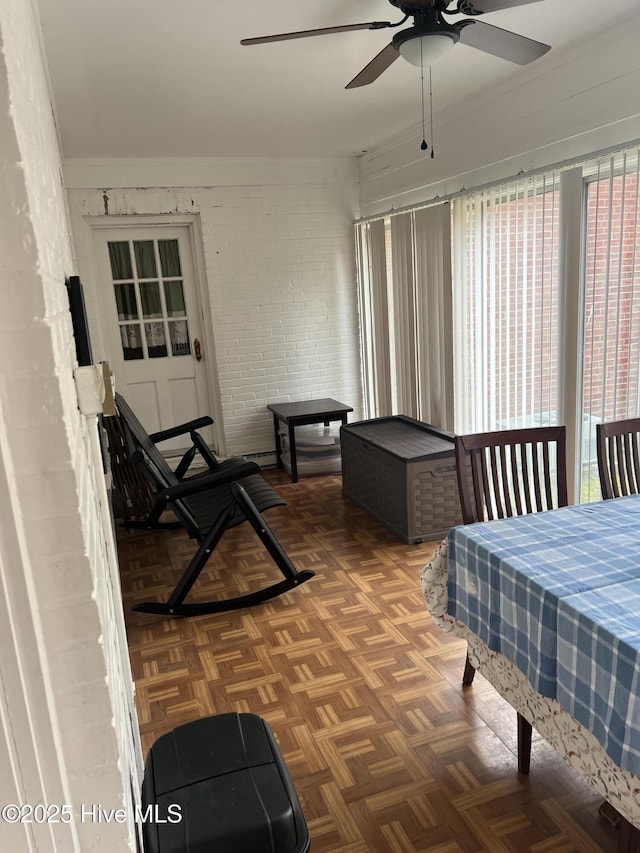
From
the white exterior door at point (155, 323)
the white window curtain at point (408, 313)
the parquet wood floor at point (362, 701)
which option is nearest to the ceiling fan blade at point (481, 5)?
the white window curtain at point (408, 313)

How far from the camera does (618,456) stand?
2133 mm

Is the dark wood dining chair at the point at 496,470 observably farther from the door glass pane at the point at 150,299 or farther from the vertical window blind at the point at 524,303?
the door glass pane at the point at 150,299

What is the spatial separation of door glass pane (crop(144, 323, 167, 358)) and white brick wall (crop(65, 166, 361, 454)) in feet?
1.33

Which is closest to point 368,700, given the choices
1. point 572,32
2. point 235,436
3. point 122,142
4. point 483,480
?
point 483,480

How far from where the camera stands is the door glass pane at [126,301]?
4688 millimetres

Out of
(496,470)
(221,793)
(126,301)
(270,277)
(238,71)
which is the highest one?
(238,71)

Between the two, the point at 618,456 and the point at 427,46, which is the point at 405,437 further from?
the point at 427,46

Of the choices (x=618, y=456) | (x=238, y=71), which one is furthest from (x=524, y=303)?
(x=238, y=71)

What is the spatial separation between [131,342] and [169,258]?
0.72 meters

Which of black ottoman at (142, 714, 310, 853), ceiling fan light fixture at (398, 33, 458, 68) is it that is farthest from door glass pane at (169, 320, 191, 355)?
black ottoman at (142, 714, 310, 853)

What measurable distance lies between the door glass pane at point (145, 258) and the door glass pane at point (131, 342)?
405 millimetres

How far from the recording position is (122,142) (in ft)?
13.0

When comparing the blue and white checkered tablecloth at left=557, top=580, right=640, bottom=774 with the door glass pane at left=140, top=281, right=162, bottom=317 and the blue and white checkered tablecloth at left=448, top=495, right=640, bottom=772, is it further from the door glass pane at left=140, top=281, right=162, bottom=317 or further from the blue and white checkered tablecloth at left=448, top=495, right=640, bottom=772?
the door glass pane at left=140, top=281, right=162, bottom=317

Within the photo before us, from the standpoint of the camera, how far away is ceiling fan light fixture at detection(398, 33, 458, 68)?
6.07 ft
